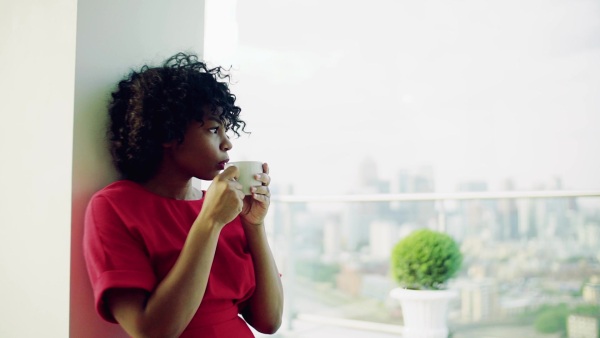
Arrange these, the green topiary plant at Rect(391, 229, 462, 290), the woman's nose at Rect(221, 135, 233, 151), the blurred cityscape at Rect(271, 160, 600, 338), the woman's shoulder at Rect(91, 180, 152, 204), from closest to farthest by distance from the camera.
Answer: the woman's shoulder at Rect(91, 180, 152, 204), the woman's nose at Rect(221, 135, 233, 151), the blurred cityscape at Rect(271, 160, 600, 338), the green topiary plant at Rect(391, 229, 462, 290)

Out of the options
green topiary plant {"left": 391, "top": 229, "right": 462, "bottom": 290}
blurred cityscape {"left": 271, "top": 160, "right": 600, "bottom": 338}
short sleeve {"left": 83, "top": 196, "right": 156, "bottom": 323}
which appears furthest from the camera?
green topiary plant {"left": 391, "top": 229, "right": 462, "bottom": 290}

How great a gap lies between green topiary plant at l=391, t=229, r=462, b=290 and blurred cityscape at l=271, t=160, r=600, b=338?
138 mm

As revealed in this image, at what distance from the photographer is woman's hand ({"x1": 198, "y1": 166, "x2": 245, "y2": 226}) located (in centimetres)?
95

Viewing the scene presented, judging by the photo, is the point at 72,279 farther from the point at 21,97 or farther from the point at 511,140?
the point at 511,140

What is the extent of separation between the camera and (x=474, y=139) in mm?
4289

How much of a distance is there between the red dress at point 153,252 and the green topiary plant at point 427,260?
95.5 inches

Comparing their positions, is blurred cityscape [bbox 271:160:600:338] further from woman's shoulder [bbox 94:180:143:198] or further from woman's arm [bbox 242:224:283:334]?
woman's shoulder [bbox 94:180:143:198]

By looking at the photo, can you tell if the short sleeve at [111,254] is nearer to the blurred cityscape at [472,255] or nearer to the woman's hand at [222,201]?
the woman's hand at [222,201]

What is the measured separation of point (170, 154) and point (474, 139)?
365 cm

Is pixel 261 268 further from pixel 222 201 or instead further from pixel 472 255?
pixel 472 255

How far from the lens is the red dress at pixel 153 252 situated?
0.89 m

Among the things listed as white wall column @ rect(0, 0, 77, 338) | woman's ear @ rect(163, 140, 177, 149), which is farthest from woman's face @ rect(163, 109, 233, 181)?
white wall column @ rect(0, 0, 77, 338)

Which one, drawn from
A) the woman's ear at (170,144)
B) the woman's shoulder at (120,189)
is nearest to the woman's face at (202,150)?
the woman's ear at (170,144)

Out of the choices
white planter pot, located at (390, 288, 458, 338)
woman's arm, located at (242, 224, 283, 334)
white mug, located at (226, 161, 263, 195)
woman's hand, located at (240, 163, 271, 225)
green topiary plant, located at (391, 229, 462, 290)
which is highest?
white mug, located at (226, 161, 263, 195)
